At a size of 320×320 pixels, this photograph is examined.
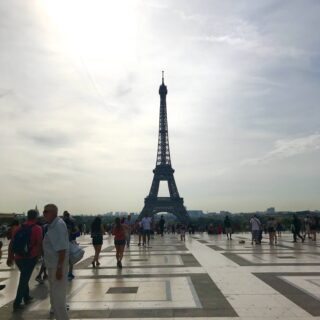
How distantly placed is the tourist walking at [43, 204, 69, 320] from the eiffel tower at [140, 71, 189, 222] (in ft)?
285

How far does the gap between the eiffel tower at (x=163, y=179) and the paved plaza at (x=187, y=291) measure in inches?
3141

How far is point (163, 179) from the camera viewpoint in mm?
95375

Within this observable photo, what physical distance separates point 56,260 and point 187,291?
141 inches

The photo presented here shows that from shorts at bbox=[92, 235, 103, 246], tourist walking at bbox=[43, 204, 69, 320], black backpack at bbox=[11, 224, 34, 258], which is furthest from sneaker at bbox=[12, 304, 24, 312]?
shorts at bbox=[92, 235, 103, 246]

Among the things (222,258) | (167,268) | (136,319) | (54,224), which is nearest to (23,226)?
(54,224)

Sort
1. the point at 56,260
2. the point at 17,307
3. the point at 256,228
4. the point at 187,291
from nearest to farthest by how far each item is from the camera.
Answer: the point at 56,260 < the point at 17,307 < the point at 187,291 < the point at 256,228

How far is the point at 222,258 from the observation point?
1531 centimetres

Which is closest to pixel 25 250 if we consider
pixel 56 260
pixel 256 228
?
pixel 56 260

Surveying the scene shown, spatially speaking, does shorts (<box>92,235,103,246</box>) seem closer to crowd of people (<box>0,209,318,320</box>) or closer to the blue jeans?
crowd of people (<box>0,209,318,320</box>)

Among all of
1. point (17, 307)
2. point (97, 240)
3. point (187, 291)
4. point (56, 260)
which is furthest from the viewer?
point (97, 240)

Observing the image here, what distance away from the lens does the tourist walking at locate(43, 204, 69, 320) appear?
6.04 m

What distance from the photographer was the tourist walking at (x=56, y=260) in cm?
604

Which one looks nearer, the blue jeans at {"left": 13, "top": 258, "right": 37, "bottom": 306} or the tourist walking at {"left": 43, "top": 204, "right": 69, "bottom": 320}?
the tourist walking at {"left": 43, "top": 204, "right": 69, "bottom": 320}

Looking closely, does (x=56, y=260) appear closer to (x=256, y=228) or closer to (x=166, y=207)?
(x=256, y=228)
